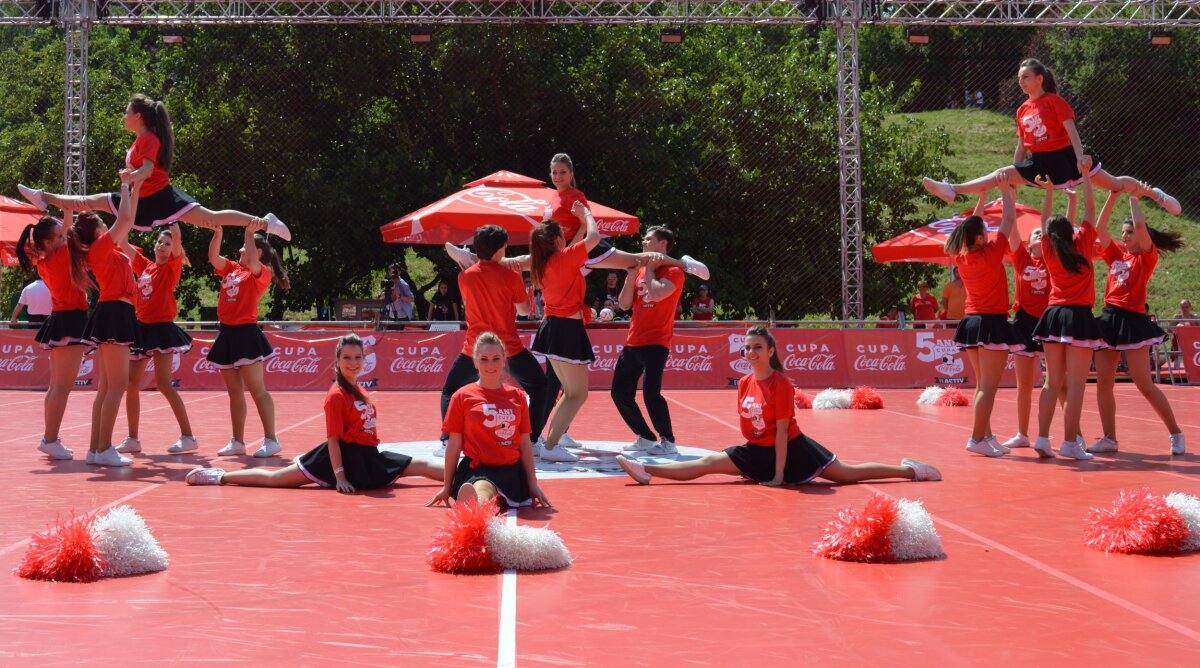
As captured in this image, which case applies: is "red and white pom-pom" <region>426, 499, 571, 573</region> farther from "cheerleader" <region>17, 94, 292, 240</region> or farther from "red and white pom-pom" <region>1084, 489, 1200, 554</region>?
"cheerleader" <region>17, 94, 292, 240</region>

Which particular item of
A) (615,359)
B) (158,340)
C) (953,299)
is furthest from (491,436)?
(953,299)

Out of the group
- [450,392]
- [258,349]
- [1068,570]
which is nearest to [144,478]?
[258,349]

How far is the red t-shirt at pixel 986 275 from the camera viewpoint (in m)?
9.53

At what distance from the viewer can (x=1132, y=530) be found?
18.9ft

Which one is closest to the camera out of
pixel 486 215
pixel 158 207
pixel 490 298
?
pixel 490 298

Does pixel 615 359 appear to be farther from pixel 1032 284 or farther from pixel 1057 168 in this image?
pixel 1057 168

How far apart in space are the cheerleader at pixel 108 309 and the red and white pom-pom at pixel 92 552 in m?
3.67

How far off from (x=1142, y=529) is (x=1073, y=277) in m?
3.93

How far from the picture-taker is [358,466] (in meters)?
7.61

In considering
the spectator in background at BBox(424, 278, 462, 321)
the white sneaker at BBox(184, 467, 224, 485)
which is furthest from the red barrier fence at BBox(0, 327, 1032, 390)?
the white sneaker at BBox(184, 467, 224, 485)

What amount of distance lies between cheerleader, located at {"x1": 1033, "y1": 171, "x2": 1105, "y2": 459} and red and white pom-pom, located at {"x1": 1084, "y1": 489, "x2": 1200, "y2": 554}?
325 centimetres

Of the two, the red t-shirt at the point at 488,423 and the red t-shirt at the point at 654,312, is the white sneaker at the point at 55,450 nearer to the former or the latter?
the red t-shirt at the point at 488,423

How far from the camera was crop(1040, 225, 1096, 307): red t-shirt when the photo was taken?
920 cm

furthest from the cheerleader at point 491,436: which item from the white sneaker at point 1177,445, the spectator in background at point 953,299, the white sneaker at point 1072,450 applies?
the spectator in background at point 953,299
